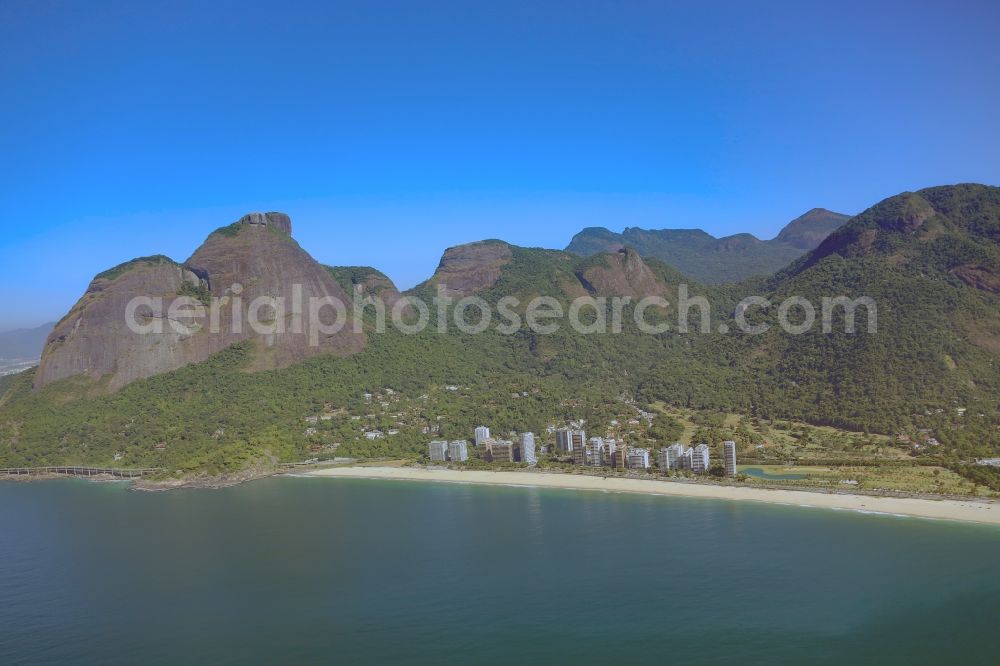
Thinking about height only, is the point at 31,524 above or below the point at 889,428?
below

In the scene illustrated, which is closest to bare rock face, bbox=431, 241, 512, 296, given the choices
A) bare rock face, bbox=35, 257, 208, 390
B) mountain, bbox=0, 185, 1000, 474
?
mountain, bbox=0, 185, 1000, 474

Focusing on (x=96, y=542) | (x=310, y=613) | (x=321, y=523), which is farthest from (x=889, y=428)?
(x=96, y=542)

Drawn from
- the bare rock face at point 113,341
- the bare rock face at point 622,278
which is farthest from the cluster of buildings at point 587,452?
the bare rock face at point 622,278

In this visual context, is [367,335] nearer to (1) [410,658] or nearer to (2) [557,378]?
(2) [557,378]

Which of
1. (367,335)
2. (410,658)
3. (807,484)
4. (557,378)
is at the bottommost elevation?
(410,658)

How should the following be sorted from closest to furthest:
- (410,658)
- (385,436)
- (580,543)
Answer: (410,658), (580,543), (385,436)

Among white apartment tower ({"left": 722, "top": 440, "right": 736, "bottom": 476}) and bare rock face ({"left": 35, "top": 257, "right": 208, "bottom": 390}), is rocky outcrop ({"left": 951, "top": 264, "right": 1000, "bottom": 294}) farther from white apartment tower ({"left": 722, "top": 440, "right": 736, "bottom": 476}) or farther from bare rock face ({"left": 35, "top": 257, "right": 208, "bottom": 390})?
bare rock face ({"left": 35, "top": 257, "right": 208, "bottom": 390})
